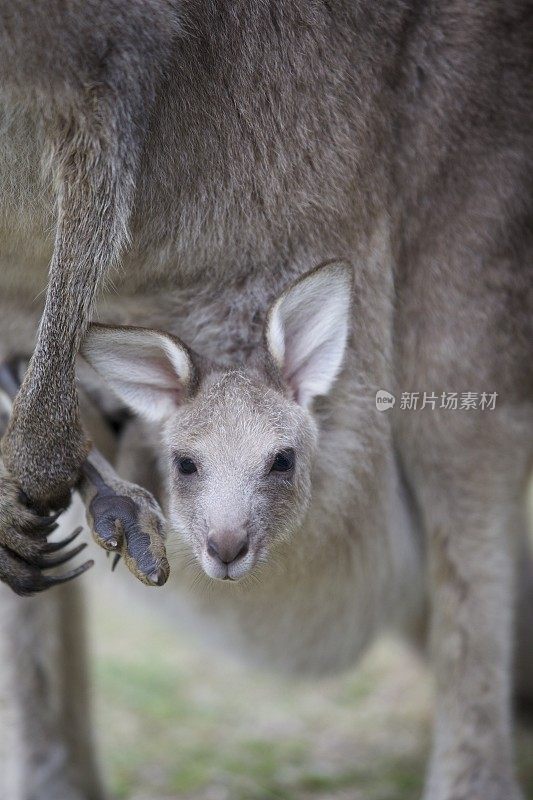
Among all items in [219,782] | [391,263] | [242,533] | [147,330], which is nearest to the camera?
[242,533]

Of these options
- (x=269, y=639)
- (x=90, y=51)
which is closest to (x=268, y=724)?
(x=269, y=639)

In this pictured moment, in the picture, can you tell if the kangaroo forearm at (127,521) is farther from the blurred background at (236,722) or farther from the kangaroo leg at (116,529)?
the blurred background at (236,722)

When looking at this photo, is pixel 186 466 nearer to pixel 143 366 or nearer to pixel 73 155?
pixel 143 366

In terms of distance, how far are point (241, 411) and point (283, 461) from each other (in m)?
0.12

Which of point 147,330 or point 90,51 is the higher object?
point 90,51

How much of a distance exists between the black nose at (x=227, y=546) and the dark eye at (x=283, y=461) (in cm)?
17

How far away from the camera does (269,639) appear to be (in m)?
2.74

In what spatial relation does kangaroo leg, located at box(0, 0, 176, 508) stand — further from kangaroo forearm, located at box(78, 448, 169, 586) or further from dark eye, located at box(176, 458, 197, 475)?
dark eye, located at box(176, 458, 197, 475)

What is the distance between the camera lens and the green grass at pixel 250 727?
10.0ft

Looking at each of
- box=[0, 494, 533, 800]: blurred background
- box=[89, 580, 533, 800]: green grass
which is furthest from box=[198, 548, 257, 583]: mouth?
box=[89, 580, 533, 800]: green grass

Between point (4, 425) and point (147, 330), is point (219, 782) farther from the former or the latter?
point (147, 330)

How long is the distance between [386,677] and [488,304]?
177 centimetres

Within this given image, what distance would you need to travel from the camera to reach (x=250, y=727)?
342 cm

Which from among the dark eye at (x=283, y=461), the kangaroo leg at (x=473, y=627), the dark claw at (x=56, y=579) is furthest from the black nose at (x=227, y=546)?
the kangaroo leg at (x=473, y=627)
